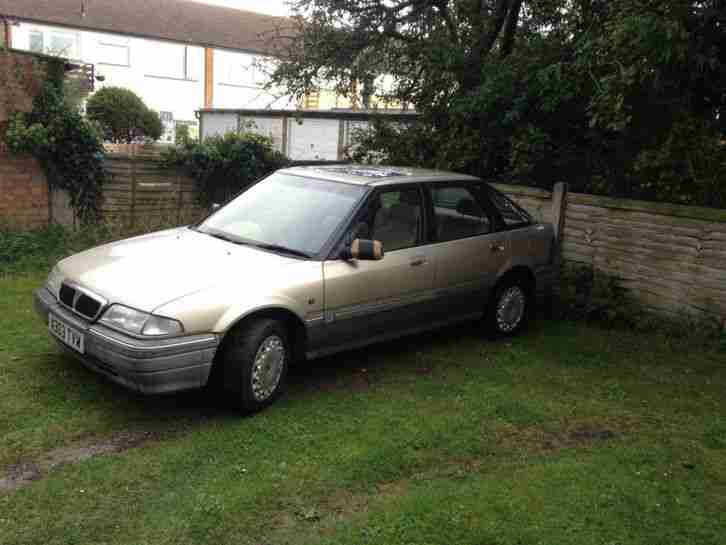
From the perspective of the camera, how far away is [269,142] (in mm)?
12281

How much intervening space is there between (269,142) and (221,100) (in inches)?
918

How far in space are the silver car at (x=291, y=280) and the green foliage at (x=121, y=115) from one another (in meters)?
19.2

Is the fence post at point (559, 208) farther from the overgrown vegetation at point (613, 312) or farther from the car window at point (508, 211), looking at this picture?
the car window at point (508, 211)

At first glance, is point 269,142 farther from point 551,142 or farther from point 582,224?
point 582,224

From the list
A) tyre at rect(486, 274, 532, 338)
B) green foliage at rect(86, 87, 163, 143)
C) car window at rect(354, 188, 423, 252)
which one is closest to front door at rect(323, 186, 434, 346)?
car window at rect(354, 188, 423, 252)

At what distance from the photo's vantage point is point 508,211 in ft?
24.7

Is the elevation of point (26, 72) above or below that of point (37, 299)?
above

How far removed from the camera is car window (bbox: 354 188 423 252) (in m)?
6.06

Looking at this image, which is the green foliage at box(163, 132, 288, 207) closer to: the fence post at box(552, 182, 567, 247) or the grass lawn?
the fence post at box(552, 182, 567, 247)

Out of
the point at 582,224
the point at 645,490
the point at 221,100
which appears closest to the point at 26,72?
the point at 582,224

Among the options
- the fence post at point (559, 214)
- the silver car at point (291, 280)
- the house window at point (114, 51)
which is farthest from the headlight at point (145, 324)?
the house window at point (114, 51)

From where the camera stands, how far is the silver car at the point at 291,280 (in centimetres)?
482

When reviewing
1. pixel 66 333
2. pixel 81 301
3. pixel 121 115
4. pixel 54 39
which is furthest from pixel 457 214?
pixel 54 39

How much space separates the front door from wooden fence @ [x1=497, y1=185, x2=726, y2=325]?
279 cm
